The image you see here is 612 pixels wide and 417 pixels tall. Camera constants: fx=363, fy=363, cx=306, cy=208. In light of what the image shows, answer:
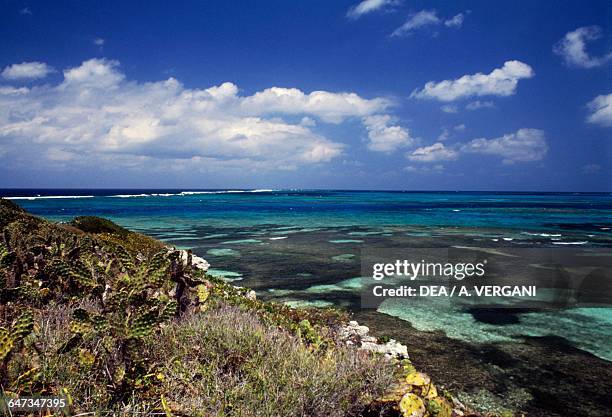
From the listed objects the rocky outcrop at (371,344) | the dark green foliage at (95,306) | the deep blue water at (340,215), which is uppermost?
the dark green foliage at (95,306)

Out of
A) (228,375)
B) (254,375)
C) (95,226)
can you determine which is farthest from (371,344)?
(95,226)

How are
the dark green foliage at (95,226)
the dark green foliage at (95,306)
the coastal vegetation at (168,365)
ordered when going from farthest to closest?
the dark green foliage at (95,226)
the dark green foliage at (95,306)
the coastal vegetation at (168,365)

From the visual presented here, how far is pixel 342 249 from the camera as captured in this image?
24.7m

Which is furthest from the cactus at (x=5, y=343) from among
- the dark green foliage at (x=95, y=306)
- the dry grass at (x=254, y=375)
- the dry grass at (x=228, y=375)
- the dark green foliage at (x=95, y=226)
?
the dark green foliage at (x=95, y=226)

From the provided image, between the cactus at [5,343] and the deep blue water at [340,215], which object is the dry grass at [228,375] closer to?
the cactus at [5,343]

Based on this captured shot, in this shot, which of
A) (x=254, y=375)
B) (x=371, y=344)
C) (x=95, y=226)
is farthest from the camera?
(x=95, y=226)

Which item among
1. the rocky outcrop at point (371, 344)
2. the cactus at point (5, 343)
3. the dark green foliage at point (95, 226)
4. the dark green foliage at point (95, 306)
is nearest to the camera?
the cactus at point (5, 343)

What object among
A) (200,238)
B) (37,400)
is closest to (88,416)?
(37,400)

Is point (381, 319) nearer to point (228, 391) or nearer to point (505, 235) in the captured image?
point (228, 391)

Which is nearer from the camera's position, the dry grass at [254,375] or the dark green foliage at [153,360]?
the dark green foliage at [153,360]

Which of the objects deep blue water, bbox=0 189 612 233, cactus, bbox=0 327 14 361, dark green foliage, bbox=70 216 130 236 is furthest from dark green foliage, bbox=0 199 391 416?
deep blue water, bbox=0 189 612 233

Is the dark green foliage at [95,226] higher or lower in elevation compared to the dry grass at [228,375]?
higher

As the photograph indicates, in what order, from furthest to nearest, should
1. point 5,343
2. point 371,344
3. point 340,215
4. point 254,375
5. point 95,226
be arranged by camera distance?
point 340,215
point 95,226
point 371,344
point 254,375
point 5,343

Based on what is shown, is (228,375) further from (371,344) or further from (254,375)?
(371,344)
